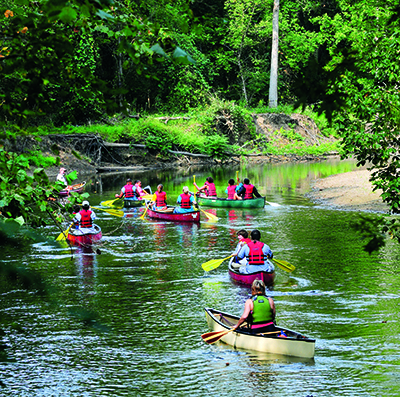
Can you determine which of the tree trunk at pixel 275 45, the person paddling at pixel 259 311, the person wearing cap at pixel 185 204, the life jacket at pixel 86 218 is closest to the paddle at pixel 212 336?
the person paddling at pixel 259 311

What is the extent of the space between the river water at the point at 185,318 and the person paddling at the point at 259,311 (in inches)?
18.9

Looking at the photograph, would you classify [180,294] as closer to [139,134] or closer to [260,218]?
[260,218]

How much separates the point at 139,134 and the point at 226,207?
22.4 metres

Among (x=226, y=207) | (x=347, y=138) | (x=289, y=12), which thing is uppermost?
(x=289, y=12)

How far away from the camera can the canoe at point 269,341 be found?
938 centimetres

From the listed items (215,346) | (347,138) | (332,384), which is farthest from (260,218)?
(332,384)

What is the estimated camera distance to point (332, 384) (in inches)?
350

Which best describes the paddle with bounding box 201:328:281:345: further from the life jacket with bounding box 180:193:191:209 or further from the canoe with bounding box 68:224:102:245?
the life jacket with bounding box 180:193:191:209

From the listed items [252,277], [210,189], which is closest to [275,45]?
[210,189]

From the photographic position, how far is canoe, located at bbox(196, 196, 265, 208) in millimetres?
25844

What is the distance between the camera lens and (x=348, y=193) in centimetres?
2805

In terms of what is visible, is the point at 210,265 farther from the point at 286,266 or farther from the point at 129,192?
the point at 129,192

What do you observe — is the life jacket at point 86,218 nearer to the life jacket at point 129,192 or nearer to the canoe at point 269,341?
the life jacket at point 129,192

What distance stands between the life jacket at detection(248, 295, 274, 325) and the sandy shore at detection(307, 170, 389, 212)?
42.6 feet
